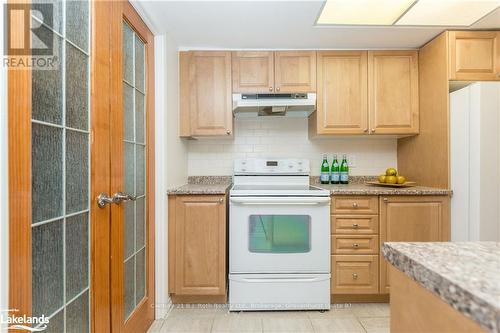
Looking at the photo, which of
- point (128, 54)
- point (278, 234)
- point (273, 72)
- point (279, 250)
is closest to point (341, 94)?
point (273, 72)

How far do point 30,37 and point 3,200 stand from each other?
513mm

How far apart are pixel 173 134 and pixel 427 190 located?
80.2 inches

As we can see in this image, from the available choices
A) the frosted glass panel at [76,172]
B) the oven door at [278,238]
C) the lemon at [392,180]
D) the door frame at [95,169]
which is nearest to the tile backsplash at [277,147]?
the lemon at [392,180]

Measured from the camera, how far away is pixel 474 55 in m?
2.18

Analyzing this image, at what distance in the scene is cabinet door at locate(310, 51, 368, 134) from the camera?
2508 millimetres

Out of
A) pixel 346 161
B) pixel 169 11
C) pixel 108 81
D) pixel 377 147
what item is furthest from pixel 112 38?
pixel 377 147

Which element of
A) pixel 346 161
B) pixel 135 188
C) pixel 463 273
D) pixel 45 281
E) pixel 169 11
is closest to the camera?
pixel 463 273

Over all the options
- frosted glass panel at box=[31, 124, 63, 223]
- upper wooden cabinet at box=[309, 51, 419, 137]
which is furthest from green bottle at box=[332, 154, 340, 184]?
frosted glass panel at box=[31, 124, 63, 223]

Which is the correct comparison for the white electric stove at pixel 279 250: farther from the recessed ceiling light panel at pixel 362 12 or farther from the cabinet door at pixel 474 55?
the cabinet door at pixel 474 55

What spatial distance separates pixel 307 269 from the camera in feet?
7.04

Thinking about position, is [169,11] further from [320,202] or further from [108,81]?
[320,202]

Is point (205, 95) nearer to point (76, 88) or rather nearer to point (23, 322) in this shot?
point (76, 88)

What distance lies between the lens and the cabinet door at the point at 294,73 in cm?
251

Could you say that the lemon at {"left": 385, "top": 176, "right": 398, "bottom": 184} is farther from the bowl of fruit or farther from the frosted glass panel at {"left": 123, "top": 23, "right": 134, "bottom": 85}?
the frosted glass panel at {"left": 123, "top": 23, "right": 134, "bottom": 85}
